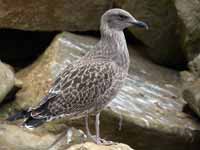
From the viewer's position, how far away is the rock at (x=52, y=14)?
986 cm

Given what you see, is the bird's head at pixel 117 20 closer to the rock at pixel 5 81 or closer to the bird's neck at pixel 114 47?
the bird's neck at pixel 114 47

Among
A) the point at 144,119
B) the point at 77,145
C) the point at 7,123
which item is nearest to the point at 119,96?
the point at 144,119

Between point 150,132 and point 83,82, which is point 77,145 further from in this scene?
point 150,132

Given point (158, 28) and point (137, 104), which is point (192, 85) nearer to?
point (137, 104)

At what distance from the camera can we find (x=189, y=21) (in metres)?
9.59

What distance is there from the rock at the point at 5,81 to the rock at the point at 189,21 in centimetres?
190

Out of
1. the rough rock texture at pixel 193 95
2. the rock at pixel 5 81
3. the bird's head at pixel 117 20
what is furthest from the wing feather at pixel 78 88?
the rough rock texture at pixel 193 95

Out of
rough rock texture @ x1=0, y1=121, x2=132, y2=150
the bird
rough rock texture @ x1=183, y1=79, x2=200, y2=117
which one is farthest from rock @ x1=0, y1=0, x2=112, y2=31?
the bird

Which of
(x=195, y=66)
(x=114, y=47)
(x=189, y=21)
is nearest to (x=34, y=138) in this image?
(x=114, y=47)

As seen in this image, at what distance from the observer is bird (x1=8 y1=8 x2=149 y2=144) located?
750cm

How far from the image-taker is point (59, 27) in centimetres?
1005

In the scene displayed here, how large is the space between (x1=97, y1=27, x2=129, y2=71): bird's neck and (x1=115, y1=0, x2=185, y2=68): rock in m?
1.84

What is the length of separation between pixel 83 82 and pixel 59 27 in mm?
2542

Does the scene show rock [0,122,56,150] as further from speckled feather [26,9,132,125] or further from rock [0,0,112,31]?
rock [0,0,112,31]
